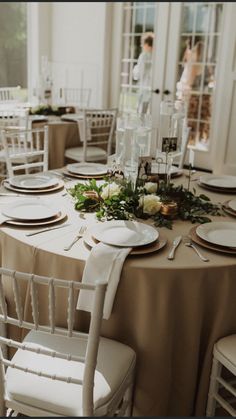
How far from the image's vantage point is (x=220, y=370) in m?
1.55

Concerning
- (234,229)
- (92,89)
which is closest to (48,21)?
(92,89)

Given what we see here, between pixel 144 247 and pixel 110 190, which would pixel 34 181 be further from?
pixel 144 247

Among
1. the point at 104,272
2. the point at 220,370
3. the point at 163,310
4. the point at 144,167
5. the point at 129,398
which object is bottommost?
the point at 129,398

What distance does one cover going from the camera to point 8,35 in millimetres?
6422

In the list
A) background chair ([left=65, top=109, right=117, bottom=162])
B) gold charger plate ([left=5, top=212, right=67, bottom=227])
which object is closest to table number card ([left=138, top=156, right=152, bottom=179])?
gold charger plate ([left=5, top=212, right=67, bottom=227])

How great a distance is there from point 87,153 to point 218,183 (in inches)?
82.0

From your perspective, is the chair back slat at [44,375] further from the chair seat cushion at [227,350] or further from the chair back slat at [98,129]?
the chair back slat at [98,129]

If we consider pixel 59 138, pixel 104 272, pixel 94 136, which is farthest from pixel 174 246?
pixel 94 136

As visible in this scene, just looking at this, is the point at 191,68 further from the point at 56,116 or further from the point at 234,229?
the point at 234,229

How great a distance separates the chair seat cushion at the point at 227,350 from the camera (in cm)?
145

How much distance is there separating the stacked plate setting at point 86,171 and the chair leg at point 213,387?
1.27 m

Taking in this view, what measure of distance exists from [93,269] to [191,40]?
Result: 4.63m

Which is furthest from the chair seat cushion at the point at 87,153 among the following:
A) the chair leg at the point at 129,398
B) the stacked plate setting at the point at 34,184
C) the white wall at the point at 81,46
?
the chair leg at the point at 129,398

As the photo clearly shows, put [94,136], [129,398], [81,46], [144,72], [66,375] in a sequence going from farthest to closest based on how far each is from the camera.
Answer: [81,46] < [144,72] < [94,136] < [129,398] < [66,375]
